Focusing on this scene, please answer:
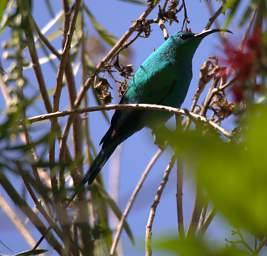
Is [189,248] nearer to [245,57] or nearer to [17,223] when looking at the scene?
[245,57]

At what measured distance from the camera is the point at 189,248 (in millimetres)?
638

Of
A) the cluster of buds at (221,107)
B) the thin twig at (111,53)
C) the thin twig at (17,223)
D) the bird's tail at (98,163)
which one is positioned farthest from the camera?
the bird's tail at (98,163)

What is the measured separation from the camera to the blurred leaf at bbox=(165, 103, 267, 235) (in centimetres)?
61

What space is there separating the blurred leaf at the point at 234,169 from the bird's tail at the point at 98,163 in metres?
2.70

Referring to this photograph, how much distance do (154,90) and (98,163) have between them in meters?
0.83

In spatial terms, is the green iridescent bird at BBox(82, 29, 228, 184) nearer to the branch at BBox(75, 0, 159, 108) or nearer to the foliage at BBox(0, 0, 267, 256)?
the foliage at BBox(0, 0, 267, 256)

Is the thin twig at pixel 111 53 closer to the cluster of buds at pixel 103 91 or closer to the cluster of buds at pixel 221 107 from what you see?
the cluster of buds at pixel 103 91

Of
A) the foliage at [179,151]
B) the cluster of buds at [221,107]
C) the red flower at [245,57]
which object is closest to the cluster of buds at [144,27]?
the foliage at [179,151]

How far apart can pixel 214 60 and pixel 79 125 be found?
103cm

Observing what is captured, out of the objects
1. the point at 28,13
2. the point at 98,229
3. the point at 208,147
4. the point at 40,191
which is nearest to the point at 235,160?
the point at 208,147

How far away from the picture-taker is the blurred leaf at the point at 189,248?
2.09ft

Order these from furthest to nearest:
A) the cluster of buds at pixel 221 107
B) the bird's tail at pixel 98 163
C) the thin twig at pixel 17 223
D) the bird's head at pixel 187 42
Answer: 1. the bird's head at pixel 187 42
2. the bird's tail at pixel 98 163
3. the thin twig at pixel 17 223
4. the cluster of buds at pixel 221 107

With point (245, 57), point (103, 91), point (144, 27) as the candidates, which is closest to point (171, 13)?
point (144, 27)

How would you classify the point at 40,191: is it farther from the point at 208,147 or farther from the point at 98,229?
the point at 208,147
